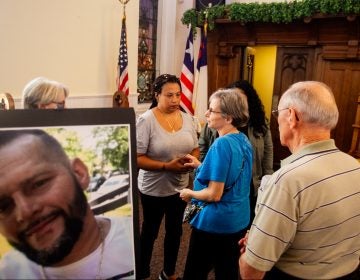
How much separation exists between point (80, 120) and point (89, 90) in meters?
3.00

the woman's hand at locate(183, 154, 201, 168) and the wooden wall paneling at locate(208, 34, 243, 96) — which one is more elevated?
the wooden wall paneling at locate(208, 34, 243, 96)

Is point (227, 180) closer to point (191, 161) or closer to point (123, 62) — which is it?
point (191, 161)

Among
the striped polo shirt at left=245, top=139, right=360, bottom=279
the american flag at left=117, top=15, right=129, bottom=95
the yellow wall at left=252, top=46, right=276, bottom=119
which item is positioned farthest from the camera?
the yellow wall at left=252, top=46, right=276, bottom=119

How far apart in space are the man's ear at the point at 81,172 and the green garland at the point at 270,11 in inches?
156

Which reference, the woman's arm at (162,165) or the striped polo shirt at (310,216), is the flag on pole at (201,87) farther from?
the striped polo shirt at (310,216)

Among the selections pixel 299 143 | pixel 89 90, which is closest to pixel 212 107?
pixel 299 143

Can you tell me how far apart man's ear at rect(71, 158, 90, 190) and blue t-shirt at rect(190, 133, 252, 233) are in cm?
77

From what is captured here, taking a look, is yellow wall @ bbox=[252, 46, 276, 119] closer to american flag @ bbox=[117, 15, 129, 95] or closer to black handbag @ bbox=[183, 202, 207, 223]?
american flag @ bbox=[117, 15, 129, 95]

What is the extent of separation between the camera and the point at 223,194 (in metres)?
1.65

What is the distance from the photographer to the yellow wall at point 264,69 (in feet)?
19.9

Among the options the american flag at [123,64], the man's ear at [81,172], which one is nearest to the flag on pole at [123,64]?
the american flag at [123,64]

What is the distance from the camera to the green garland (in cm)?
395

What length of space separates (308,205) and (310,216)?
0.04m

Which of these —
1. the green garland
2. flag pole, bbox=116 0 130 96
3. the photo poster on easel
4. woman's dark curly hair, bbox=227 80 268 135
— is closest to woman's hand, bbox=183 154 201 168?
woman's dark curly hair, bbox=227 80 268 135
